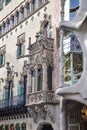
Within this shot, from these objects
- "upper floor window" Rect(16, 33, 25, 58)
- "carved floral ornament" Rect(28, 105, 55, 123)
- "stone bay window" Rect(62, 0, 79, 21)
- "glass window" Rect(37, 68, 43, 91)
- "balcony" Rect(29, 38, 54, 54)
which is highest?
"stone bay window" Rect(62, 0, 79, 21)

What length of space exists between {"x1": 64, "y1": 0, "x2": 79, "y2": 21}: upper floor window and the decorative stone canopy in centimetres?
127

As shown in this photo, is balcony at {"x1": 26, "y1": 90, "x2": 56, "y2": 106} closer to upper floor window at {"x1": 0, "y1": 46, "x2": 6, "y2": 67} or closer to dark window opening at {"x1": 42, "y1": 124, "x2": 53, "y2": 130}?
dark window opening at {"x1": 42, "y1": 124, "x2": 53, "y2": 130}

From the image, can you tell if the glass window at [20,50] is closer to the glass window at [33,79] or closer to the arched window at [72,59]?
the glass window at [33,79]

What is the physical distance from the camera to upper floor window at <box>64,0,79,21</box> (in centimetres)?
2345

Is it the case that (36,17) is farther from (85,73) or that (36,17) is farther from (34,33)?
(85,73)

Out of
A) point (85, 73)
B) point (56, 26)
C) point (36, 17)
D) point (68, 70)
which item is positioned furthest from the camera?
point (36, 17)

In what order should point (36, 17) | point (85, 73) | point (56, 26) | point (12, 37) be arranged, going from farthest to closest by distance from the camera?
point (12, 37), point (36, 17), point (56, 26), point (85, 73)

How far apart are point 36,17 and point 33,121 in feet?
28.3

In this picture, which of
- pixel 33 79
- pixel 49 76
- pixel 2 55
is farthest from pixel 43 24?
pixel 2 55

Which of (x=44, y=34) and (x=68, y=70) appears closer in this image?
(x=68, y=70)

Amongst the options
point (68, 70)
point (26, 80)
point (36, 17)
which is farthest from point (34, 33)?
point (68, 70)

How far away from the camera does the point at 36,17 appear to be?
30.8 m

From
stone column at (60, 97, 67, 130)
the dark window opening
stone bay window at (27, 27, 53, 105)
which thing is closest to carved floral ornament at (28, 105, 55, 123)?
stone bay window at (27, 27, 53, 105)

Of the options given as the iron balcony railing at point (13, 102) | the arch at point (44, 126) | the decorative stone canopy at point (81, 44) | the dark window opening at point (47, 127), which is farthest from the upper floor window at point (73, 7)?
the iron balcony railing at point (13, 102)
